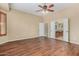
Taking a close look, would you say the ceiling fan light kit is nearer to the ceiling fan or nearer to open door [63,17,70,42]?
the ceiling fan

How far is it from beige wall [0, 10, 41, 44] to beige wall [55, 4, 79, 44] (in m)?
0.55

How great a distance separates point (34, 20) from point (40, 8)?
0.32 meters

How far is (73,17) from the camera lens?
9.92 ft

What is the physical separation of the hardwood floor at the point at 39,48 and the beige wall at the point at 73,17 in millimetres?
231

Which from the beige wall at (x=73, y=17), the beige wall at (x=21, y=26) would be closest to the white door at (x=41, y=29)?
the beige wall at (x=21, y=26)

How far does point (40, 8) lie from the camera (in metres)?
2.81

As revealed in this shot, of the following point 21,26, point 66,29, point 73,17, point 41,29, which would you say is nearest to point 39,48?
point 41,29

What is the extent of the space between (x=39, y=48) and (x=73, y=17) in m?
1.11

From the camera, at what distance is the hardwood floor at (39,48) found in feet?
8.66

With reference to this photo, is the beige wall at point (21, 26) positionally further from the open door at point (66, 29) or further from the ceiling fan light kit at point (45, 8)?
the open door at point (66, 29)

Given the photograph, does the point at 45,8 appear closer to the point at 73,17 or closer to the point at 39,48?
the point at 73,17

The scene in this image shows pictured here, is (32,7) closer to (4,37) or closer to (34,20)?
(34,20)

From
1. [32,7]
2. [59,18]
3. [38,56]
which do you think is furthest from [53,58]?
[32,7]

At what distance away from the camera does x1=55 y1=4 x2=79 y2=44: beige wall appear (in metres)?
2.84
